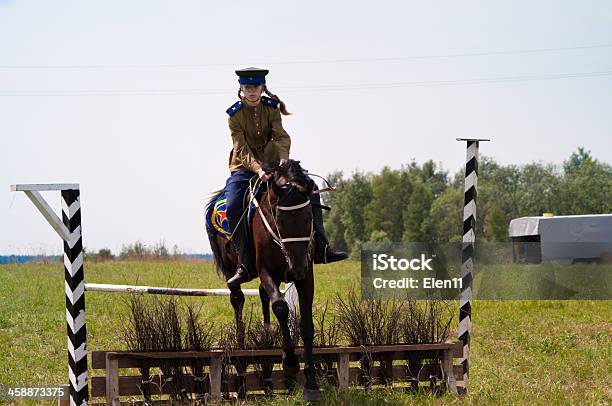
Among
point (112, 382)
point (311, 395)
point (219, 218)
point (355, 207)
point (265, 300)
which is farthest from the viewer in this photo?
point (355, 207)

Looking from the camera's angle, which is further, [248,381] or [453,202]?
[453,202]

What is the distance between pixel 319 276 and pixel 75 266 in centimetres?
1993

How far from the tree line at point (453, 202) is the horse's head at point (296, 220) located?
72.5 m

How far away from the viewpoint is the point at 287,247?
7859 millimetres

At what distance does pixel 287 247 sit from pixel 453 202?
83073 millimetres

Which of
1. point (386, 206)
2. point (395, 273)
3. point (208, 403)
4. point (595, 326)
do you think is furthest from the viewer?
point (386, 206)

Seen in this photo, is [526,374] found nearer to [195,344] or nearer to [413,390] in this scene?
[413,390]

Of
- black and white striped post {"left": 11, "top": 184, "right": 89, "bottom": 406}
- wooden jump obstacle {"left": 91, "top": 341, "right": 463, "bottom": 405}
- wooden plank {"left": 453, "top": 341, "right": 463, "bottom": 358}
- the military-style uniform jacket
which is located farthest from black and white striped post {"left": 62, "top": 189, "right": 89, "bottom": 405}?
wooden plank {"left": 453, "top": 341, "right": 463, "bottom": 358}

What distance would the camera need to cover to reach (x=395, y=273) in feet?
69.9

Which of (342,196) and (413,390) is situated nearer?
(413,390)

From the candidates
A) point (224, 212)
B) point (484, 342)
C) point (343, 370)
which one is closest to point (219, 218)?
point (224, 212)

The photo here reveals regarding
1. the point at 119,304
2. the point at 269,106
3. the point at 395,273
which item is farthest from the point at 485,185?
the point at 269,106

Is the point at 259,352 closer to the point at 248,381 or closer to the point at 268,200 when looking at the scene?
the point at 248,381

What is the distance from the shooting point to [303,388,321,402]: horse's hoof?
8.08 meters
